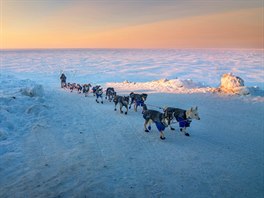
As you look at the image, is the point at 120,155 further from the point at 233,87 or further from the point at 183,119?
the point at 233,87

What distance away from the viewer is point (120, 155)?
9.72 metres

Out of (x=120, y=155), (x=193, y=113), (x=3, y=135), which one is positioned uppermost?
(x=193, y=113)

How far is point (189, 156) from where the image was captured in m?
9.87

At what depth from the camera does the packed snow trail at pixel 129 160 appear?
25.0 ft

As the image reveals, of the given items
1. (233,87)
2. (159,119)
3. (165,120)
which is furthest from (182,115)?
(233,87)

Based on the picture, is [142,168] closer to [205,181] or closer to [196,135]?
[205,181]

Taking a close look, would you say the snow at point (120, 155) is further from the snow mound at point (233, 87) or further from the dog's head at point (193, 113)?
the snow mound at point (233, 87)

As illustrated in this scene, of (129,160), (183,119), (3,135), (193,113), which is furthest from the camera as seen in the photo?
(183,119)

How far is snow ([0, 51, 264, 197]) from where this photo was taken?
25.1 feet

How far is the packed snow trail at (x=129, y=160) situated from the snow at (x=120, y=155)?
3cm

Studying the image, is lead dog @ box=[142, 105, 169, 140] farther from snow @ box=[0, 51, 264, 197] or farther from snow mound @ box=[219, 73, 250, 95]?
snow mound @ box=[219, 73, 250, 95]

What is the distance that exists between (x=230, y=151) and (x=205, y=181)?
2.96 metres

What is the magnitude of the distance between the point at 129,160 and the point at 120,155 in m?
0.50

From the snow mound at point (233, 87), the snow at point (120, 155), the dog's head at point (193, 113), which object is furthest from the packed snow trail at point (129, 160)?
the snow mound at point (233, 87)
